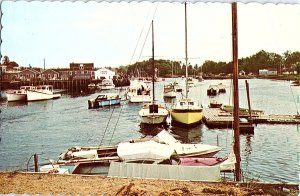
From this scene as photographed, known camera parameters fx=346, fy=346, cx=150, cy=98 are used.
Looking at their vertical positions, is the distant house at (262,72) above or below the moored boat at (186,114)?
above

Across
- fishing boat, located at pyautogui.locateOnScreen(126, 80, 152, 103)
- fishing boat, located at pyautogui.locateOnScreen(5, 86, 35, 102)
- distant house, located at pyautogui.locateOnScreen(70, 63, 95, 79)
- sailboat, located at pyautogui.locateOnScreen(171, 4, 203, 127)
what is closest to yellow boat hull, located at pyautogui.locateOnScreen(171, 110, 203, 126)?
sailboat, located at pyautogui.locateOnScreen(171, 4, 203, 127)

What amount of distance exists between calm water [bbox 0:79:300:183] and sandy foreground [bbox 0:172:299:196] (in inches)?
66.0

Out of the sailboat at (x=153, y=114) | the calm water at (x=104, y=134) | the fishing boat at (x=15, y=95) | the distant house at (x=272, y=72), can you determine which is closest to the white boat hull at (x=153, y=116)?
the sailboat at (x=153, y=114)

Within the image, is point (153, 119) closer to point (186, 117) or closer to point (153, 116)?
point (153, 116)

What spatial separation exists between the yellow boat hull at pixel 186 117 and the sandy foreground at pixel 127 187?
28.6 feet

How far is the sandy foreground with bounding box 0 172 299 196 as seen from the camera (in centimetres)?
353

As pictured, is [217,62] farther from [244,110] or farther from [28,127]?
[244,110]

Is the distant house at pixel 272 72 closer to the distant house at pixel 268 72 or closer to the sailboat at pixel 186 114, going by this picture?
the distant house at pixel 268 72

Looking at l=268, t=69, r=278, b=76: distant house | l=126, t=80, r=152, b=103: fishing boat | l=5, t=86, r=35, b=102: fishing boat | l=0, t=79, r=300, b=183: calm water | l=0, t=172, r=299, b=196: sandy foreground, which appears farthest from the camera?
l=126, t=80, r=152, b=103: fishing boat

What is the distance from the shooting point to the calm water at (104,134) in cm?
654

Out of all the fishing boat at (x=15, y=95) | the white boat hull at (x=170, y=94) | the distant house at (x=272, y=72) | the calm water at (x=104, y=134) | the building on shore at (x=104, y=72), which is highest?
the building on shore at (x=104, y=72)

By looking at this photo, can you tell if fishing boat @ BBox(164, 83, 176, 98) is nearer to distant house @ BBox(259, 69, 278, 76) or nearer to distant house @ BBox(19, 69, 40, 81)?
distant house @ BBox(19, 69, 40, 81)

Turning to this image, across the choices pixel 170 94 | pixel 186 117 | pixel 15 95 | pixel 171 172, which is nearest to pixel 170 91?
pixel 170 94

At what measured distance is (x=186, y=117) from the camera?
12469 mm
